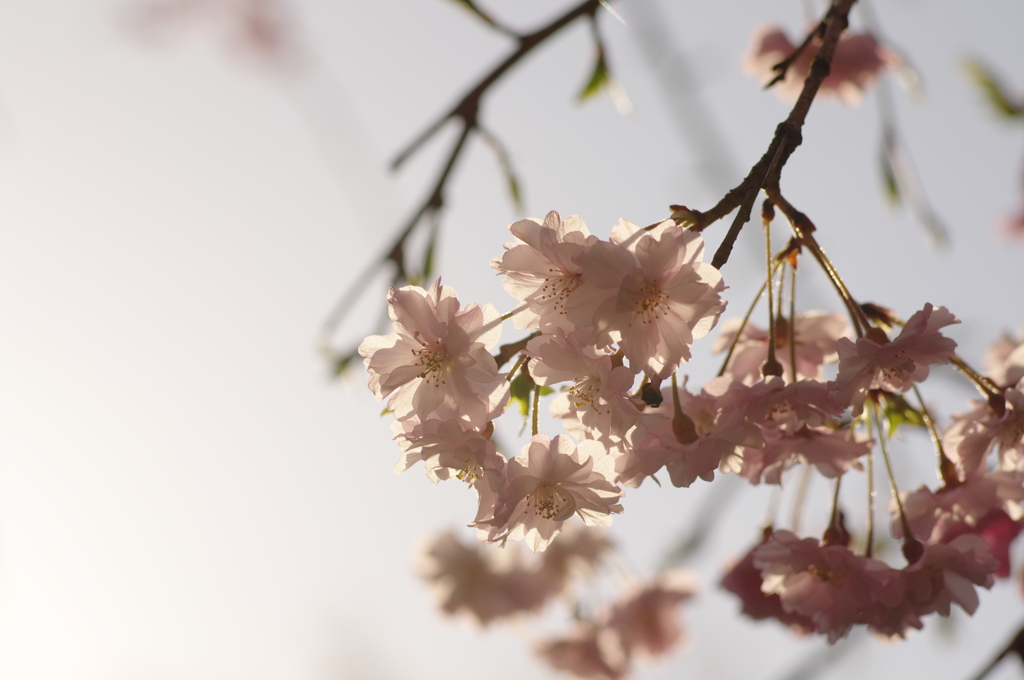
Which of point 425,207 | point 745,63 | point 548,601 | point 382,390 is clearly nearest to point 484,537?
point 382,390

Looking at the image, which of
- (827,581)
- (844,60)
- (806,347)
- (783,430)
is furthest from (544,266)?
(844,60)

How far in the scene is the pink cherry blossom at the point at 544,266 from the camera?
1.08 m

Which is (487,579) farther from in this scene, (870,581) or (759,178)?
(759,178)

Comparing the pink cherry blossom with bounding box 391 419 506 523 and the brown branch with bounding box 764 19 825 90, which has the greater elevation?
the brown branch with bounding box 764 19 825 90

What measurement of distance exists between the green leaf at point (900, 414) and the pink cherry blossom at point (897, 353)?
0.32 m

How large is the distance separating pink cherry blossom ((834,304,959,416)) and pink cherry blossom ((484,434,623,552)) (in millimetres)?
372

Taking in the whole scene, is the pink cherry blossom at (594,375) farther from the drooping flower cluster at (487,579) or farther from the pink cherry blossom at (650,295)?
the drooping flower cluster at (487,579)

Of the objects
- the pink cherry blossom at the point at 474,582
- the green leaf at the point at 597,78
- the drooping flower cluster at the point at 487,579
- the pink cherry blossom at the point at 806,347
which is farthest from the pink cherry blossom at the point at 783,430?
the pink cherry blossom at the point at 474,582

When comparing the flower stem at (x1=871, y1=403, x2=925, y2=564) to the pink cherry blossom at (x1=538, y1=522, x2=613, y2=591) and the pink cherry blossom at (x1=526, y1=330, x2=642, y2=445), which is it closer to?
the pink cherry blossom at (x1=526, y1=330, x2=642, y2=445)

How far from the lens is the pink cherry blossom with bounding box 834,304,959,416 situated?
44.1 inches

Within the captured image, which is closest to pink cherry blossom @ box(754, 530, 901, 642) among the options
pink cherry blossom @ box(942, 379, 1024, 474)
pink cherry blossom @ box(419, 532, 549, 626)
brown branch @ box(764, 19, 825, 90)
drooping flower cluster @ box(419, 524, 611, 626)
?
pink cherry blossom @ box(942, 379, 1024, 474)

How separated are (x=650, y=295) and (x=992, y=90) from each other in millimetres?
2175

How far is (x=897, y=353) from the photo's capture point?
1.15 m

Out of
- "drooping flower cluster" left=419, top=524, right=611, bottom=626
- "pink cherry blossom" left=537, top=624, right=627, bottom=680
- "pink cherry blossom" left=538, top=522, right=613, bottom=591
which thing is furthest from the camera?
"drooping flower cluster" left=419, top=524, right=611, bottom=626
